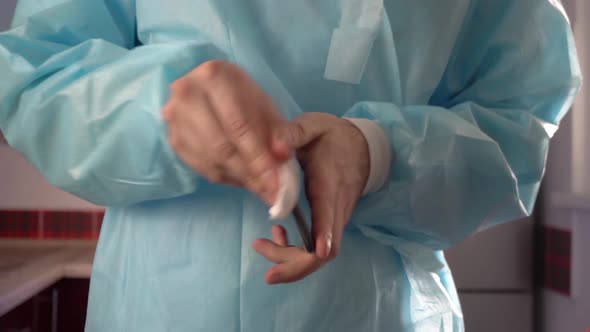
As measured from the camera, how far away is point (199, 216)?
528 millimetres

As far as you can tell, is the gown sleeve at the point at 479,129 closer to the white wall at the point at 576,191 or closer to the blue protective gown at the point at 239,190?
the blue protective gown at the point at 239,190

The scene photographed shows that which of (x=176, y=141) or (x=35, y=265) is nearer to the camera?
(x=176, y=141)

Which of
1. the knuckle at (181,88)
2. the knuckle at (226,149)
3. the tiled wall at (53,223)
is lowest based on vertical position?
the tiled wall at (53,223)

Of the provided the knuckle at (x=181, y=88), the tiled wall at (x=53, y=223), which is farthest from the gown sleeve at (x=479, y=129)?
the tiled wall at (x=53, y=223)

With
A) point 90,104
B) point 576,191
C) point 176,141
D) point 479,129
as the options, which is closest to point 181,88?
point 176,141

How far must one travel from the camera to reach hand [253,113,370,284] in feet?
1.23

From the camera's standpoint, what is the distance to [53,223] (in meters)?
2.30

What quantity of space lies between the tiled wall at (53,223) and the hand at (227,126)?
206cm

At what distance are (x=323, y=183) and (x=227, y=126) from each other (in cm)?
10

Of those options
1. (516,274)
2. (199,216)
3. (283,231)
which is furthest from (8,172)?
(283,231)

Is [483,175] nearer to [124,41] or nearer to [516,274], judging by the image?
[124,41]

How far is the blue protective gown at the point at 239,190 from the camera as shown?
0.48m

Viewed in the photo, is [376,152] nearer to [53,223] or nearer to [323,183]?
[323,183]

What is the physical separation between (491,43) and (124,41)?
0.39m
